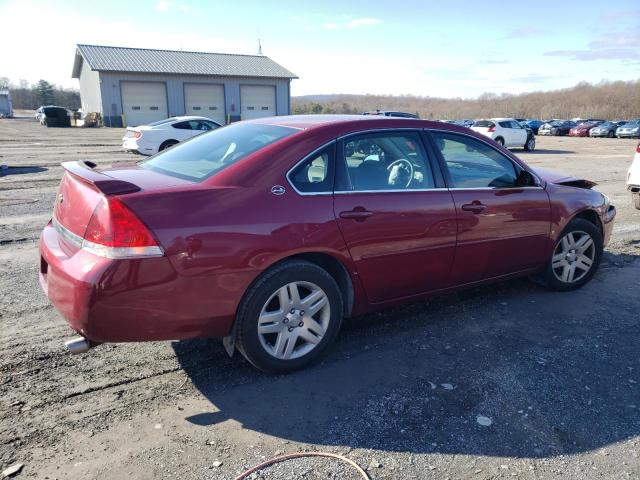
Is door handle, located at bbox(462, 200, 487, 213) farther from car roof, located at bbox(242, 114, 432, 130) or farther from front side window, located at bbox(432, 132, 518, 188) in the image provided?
car roof, located at bbox(242, 114, 432, 130)

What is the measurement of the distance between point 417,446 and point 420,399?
445mm

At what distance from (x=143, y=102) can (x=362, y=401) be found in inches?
1706

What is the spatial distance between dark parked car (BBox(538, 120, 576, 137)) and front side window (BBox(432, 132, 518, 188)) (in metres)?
49.2

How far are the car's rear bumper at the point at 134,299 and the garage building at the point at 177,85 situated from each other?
137ft

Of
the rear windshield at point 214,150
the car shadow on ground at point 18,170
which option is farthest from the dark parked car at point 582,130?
the rear windshield at point 214,150

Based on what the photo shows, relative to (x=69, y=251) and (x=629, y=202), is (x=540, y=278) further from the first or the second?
(x=629, y=202)

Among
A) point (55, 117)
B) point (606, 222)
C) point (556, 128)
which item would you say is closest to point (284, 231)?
point (606, 222)

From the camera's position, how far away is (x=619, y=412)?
10.2 ft

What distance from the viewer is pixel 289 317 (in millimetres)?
3295

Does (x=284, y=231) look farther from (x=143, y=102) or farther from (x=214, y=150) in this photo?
(x=143, y=102)

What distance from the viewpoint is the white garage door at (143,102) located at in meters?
41.3

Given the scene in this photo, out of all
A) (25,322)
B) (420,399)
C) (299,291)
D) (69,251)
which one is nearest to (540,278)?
(420,399)

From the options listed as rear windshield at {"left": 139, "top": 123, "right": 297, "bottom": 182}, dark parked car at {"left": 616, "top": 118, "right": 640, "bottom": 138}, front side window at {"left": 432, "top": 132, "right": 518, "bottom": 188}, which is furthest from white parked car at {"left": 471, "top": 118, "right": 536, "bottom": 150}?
dark parked car at {"left": 616, "top": 118, "right": 640, "bottom": 138}

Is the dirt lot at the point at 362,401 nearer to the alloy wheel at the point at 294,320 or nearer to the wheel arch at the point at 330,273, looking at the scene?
the alloy wheel at the point at 294,320
